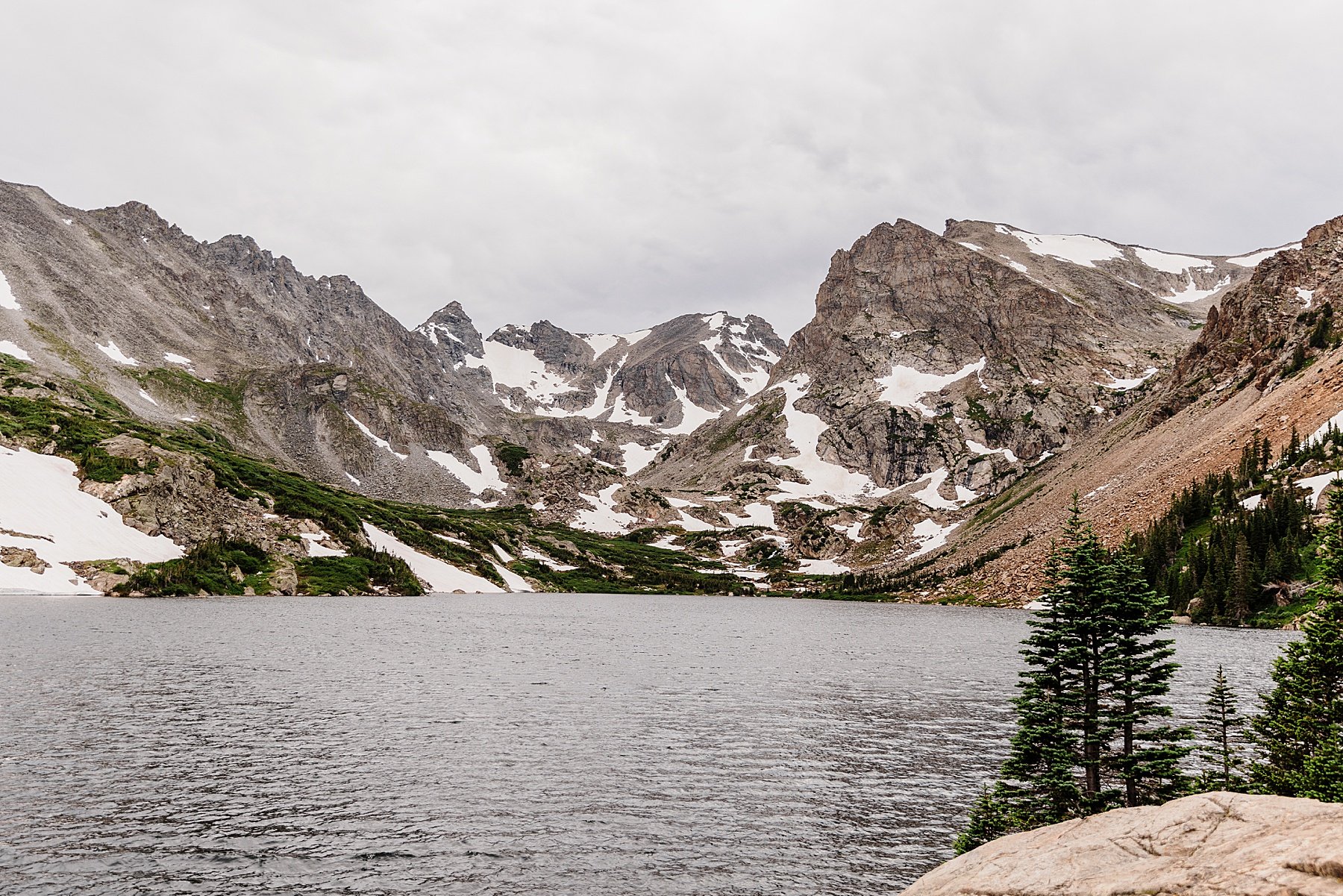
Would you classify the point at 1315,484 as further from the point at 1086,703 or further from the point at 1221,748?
the point at 1086,703

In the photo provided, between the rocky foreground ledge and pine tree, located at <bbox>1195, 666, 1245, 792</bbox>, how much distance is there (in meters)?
14.9

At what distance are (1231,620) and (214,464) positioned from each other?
221774 mm

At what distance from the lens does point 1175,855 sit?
438 inches

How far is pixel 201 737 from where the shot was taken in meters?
38.8

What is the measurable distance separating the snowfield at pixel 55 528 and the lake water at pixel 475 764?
2418 inches

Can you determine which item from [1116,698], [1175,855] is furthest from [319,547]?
[1175,855]

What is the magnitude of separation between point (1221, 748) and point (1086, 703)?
76.2 feet

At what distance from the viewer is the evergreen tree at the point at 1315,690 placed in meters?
23.4

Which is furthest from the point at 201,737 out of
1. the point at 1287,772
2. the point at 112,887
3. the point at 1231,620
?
the point at 1231,620

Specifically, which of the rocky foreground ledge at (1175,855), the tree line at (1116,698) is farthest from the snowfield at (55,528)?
the rocky foreground ledge at (1175,855)

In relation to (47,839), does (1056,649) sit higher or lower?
higher

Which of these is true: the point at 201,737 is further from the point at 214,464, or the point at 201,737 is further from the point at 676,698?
the point at 214,464

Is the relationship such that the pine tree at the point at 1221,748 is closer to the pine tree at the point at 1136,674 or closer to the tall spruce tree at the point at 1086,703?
the pine tree at the point at 1136,674

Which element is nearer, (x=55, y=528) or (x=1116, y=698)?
(x=1116, y=698)
